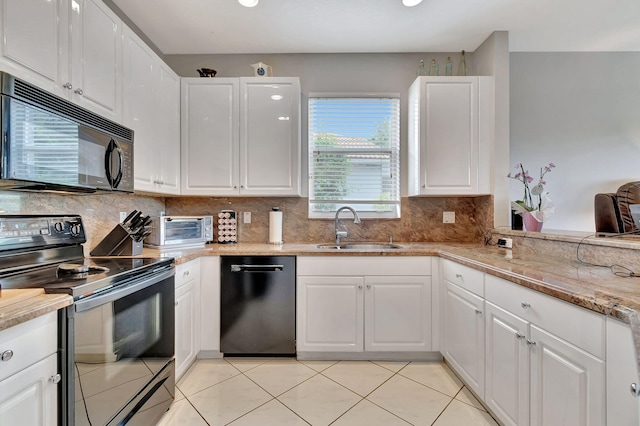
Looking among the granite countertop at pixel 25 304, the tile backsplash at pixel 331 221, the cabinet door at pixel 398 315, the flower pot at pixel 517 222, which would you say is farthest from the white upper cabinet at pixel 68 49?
the flower pot at pixel 517 222

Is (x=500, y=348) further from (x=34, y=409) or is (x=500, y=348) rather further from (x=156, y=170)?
(x=156, y=170)

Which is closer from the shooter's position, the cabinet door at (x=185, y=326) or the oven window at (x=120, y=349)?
the oven window at (x=120, y=349)

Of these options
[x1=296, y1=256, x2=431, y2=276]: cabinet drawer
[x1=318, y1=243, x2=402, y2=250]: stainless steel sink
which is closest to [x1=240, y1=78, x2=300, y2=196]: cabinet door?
[x1=318, y1=243, x2=402, y2=250]: stainless steel sink

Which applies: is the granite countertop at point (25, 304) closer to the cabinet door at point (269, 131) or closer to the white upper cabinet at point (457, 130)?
the cabinet door at point (269, 131)

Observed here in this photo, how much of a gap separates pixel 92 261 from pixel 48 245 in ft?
0.70

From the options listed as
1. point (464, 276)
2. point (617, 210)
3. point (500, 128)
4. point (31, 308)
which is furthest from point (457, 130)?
point (31, 308)

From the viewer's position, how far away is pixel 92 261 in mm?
1679

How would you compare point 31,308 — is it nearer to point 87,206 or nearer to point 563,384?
point 87,206

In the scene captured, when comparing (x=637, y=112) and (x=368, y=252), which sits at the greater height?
(x=637, y=112)

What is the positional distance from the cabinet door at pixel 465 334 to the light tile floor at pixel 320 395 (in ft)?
0.52

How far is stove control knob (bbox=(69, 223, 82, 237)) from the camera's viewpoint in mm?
1693

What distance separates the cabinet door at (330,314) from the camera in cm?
230

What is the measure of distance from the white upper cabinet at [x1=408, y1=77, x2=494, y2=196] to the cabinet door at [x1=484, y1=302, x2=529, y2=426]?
127 cm

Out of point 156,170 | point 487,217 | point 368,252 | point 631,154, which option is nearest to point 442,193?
point 487,217
